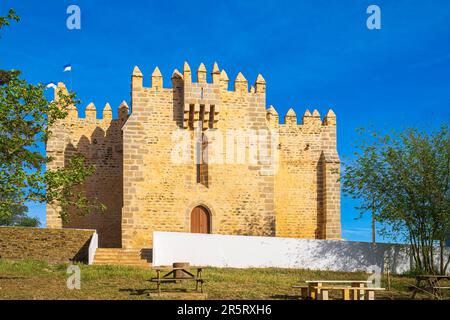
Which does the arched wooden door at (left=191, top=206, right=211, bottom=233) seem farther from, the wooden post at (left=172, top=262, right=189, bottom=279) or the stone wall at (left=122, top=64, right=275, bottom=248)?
the wooden post at (left=172, top=262, right=189, bottom=279)

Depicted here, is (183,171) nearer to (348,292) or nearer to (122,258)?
(122,258)

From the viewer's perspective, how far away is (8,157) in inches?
656

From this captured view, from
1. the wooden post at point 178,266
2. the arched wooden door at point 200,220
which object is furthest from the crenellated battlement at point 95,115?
the wooden post at point 178,266

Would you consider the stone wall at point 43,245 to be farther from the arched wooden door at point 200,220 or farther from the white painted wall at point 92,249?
the arched wooden door at point 200,220

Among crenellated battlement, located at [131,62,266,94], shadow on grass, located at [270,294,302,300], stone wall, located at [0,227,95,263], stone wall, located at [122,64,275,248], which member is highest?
crenellated battlement, located at [131,62,266,94]

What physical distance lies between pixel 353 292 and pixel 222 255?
8.55 metres

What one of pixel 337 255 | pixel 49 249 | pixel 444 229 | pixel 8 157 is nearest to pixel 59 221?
pixel 49 249

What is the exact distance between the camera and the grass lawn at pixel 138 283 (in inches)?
571

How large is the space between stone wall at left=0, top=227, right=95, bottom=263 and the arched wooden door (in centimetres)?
471

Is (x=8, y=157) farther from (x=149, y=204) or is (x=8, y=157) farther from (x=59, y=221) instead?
(x=59, y=221)

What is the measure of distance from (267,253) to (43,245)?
8451mm

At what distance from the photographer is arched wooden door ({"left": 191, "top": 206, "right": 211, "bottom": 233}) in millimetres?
25281

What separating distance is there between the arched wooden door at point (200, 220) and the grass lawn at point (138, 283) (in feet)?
14.9

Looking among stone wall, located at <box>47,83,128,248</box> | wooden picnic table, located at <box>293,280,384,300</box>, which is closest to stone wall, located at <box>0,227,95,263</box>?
stone wall, located at <box>47,83,128,248</box>
